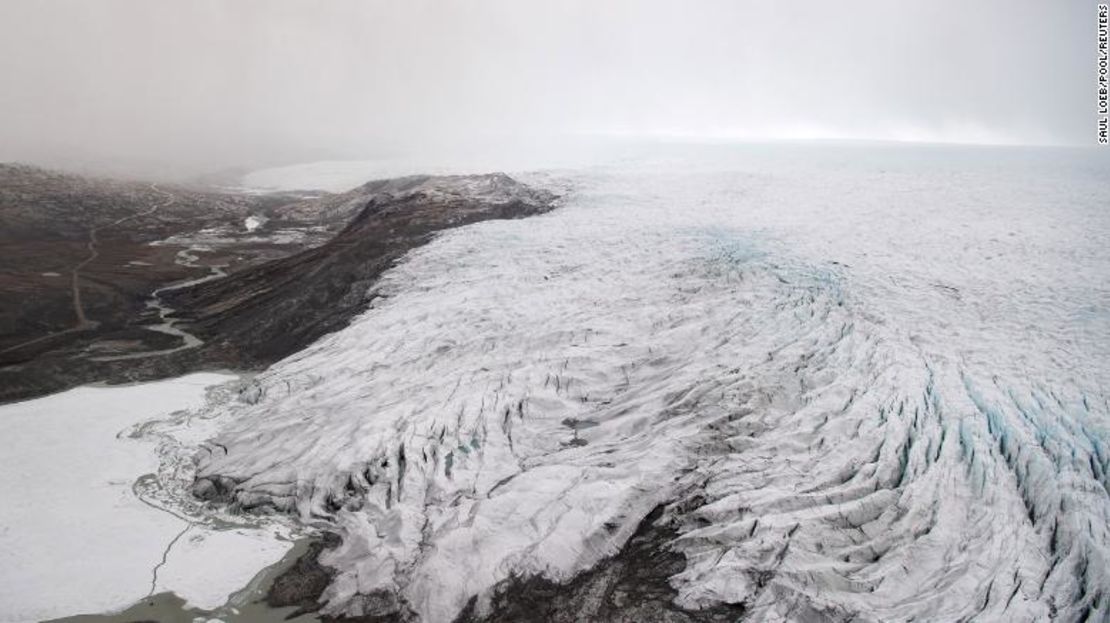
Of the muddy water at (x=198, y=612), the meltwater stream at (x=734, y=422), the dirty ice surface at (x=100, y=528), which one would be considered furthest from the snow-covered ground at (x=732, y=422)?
the dirty ice surface at (x=100, y=528)

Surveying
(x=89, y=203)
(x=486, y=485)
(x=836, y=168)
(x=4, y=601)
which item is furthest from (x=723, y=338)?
(x=89, y=203)

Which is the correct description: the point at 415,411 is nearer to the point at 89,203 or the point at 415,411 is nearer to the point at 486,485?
the point at 486,485

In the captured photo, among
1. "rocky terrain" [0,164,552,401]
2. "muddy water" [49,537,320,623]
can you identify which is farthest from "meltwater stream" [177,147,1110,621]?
"rocky terrain" [0,164,552,401]

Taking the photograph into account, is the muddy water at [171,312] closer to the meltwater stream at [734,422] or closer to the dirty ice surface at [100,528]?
the dirty ice surface at [100,528]

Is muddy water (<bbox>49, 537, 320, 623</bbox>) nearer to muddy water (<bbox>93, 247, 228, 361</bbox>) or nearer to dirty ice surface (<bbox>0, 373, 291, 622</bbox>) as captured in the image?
dirty ice surface (<bbox>0, 373, 291, 622</bbox>)

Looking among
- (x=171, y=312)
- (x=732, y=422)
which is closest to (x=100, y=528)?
(x=732, y=422)

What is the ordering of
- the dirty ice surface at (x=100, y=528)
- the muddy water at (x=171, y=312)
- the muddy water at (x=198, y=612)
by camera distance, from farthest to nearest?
the muddy water at (x=171, y=312) → the dirty ice surface at (x=100, y=528) → the muddy water at (x=198, y=612)

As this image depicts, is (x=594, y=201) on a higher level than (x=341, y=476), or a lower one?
higher
